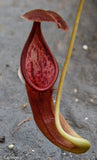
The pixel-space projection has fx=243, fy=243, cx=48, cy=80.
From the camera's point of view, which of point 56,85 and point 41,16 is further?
point 56,85

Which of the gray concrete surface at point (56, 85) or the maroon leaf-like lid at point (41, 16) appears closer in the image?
the maroon leaf-like lid at point (41, 16)

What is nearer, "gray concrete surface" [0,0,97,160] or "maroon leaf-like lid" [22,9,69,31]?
"maroon leaf-like lid" [22,9,69,31]

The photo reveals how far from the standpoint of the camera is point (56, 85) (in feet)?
7.63

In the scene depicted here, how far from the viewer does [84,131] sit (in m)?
→ 1.84

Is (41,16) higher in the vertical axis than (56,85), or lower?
higher

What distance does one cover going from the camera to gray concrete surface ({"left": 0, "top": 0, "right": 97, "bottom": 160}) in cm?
166

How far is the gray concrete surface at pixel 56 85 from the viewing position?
166cm

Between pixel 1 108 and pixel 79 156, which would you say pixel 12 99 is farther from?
pixel 79 156

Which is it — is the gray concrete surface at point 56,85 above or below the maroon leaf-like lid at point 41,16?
below

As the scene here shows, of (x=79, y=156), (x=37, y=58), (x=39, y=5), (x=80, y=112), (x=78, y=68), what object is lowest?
(x=79, y=156)

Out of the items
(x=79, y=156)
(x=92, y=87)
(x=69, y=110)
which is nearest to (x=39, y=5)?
(x=92, y=87)

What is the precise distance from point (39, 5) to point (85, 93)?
1.84 m

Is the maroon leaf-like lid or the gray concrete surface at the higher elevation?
the maroon leaf-like lid

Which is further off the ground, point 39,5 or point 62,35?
point 39,5
